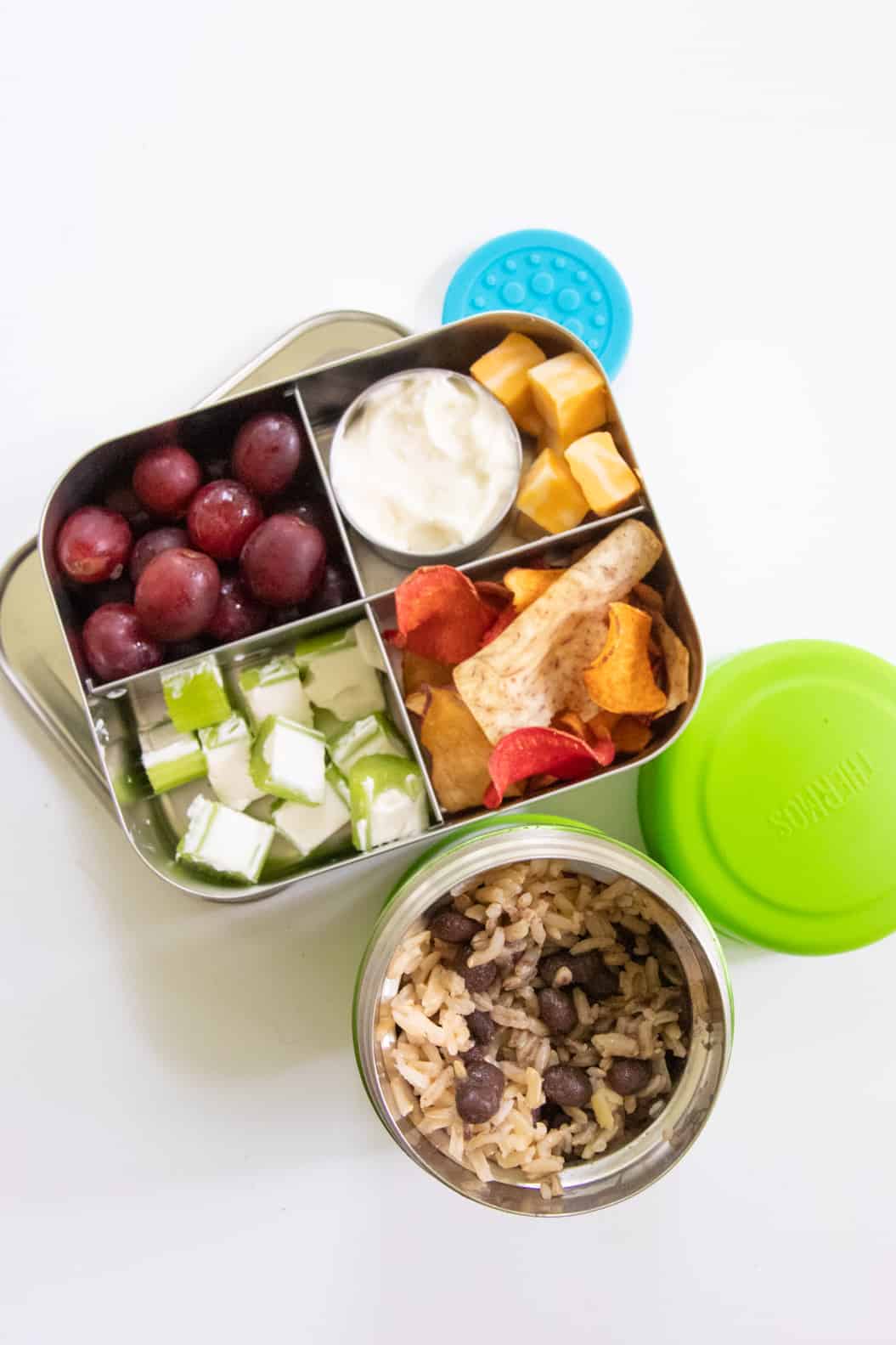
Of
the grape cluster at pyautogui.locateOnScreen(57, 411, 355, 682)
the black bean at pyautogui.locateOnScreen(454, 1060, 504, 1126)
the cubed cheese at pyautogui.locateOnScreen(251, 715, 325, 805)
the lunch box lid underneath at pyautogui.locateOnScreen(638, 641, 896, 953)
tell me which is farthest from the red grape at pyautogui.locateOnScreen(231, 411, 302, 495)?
the black bean at pyautogui.locateOnScreen(454, 1060, 504, 1126)

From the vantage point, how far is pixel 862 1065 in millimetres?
1044

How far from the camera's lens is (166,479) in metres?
0.90

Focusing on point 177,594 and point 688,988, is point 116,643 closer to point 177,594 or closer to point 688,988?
point 177,594

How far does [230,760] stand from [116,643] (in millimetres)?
144

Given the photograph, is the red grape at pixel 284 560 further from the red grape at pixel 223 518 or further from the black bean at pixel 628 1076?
the black bean at pixel 628 1076

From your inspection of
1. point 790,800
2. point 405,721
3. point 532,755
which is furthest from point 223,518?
point 790,800

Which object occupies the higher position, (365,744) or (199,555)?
(199,555)

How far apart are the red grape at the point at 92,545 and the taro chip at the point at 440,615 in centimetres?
26

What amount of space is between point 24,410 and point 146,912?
1.75 feet

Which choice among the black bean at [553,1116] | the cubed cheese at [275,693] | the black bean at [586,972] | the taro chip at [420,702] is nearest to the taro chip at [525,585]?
the taro chip at [420,702]

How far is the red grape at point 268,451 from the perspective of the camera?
897 mm

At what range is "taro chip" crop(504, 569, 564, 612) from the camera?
0.88 m

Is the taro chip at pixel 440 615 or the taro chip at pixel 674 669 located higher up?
the taro chip at pixel 440 615

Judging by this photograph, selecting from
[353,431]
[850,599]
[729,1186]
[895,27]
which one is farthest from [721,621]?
[895,27]
